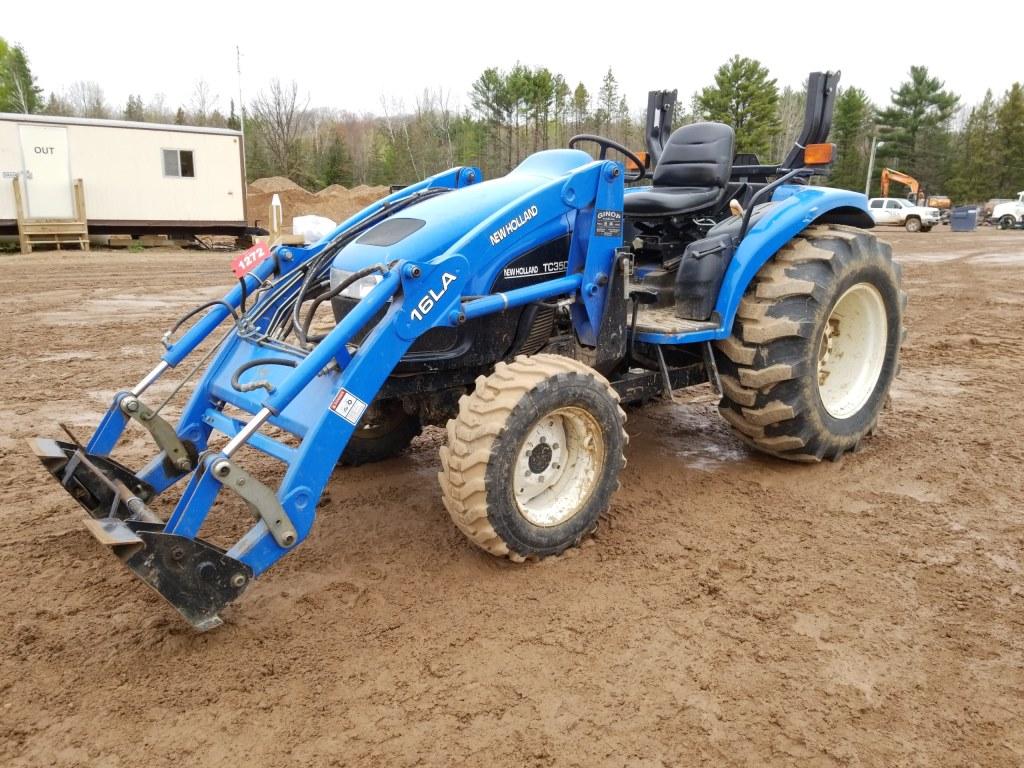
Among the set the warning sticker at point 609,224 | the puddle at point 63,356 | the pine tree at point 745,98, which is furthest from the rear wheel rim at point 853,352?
the pine tree at point 745,98

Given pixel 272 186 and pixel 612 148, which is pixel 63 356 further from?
pixel 272 186

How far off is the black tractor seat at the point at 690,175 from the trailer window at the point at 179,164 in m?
17.7

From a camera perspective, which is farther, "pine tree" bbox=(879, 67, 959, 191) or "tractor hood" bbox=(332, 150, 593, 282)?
"pine tree" bbox=(879, 67, 959, 191)

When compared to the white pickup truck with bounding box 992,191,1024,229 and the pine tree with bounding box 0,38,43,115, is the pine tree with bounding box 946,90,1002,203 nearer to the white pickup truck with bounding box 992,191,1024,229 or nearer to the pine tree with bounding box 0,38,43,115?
the white pickup truck with bounding box 992,191,1024,229

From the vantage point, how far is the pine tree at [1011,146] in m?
55.6

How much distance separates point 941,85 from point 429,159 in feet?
138

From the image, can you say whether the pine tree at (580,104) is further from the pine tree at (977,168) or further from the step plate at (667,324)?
the step plate at (667,324)

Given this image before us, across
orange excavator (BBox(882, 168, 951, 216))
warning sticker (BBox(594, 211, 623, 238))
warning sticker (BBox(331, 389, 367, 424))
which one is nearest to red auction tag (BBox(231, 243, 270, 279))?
warning sticker (BBox(331, 389, 367, 424))

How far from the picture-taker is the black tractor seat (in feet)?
15.4

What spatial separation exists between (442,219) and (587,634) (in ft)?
6.49

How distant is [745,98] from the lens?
49.4 meters

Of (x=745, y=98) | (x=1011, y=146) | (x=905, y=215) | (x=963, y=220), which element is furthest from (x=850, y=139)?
(x=905, y=215)

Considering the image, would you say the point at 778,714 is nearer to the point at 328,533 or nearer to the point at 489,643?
the point at 489,643

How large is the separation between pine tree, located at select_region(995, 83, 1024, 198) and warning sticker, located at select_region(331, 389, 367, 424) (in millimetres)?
63802
